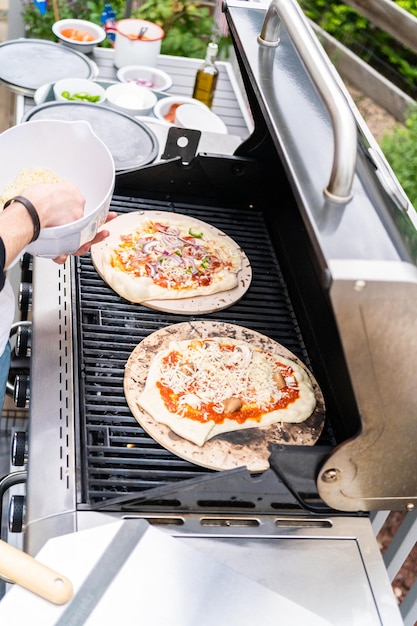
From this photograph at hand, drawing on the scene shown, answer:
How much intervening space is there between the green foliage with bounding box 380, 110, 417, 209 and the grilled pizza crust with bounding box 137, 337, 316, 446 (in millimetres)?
1999

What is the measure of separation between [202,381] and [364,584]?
2.48 feet

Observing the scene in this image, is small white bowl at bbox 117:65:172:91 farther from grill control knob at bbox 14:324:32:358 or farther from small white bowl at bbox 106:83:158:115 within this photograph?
grill control knob at bbox 14:324:32:358

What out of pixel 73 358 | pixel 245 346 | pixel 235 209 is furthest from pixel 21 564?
pixel 235 209

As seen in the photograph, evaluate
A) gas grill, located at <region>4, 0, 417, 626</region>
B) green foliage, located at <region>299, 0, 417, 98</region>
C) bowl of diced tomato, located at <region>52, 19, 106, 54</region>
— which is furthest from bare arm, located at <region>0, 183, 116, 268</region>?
green foliage, located at <region>299, 0, 417, 98</region>

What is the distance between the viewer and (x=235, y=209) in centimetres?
273

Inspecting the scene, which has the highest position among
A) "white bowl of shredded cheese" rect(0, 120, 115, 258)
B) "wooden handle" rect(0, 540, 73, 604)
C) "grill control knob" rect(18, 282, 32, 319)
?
"white bowl of shredded cheese" rect(0, 120, 115, 258)

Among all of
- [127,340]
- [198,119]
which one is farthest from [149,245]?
→ [198,119]

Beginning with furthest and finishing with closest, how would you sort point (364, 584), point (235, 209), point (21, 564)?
1. point (235, 209)
2. point (364, 584)
3. point (21, 564)

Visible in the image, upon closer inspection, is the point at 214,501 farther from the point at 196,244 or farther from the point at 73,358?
Answer: the point at 196,244

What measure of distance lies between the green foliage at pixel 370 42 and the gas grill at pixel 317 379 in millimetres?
4787

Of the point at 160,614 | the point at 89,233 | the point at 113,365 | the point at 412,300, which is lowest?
the point at 113,365

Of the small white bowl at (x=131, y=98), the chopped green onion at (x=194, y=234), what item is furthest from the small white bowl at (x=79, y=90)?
the chopped green onion at (x=194, y=234)

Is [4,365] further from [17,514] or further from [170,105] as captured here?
[170,105]

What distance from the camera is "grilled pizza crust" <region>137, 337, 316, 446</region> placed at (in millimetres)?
1862
